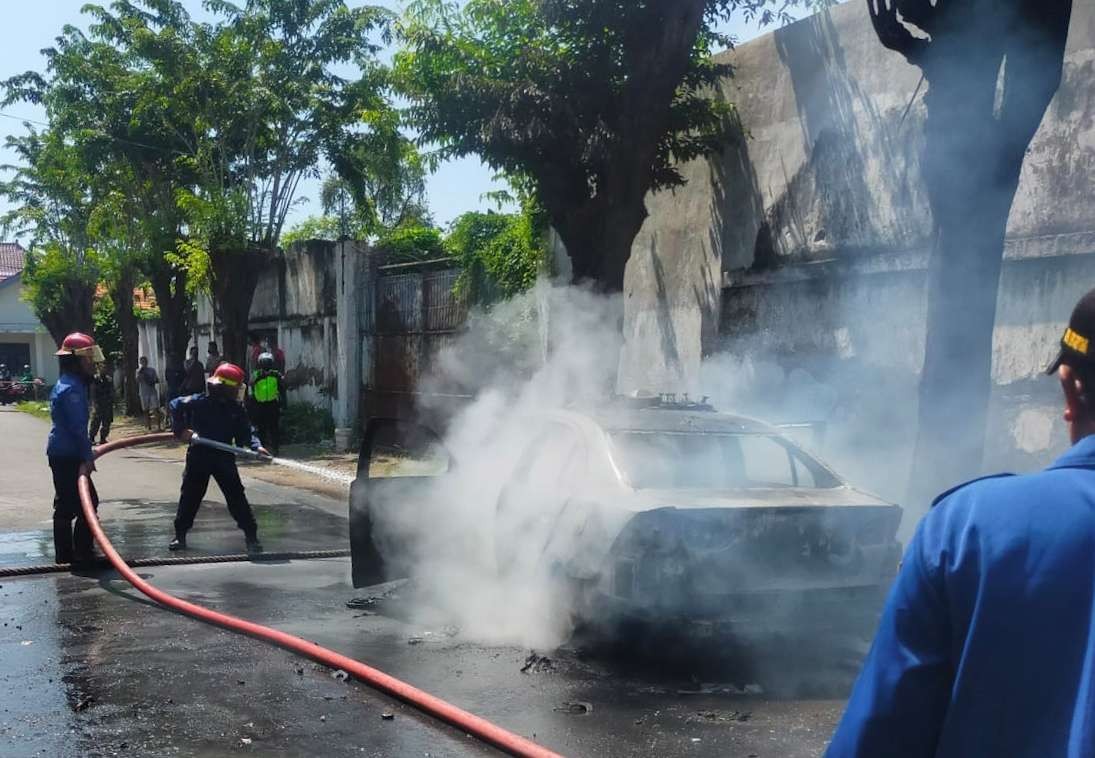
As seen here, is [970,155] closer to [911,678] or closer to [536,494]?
[536,494]

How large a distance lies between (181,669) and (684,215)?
892 cm

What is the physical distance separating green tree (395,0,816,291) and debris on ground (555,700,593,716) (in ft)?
22.5

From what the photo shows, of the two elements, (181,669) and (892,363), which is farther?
(892,363)

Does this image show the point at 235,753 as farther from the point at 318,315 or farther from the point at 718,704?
the point at 318,315

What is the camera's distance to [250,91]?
63.1 ft

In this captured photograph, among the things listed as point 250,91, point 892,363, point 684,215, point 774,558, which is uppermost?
point 250,91

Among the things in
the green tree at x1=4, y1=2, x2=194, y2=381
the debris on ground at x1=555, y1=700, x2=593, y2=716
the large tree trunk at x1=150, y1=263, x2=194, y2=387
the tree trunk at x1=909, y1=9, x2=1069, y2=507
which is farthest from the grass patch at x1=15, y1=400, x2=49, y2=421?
the debris on ground at x1=555, y1=700, x2=593, y2=716

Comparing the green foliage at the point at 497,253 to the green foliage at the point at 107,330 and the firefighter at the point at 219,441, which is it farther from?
the green foliage at the point at 107,330

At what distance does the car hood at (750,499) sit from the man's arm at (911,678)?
11.5 feet

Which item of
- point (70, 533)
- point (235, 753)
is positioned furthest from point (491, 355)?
point (235, 753)

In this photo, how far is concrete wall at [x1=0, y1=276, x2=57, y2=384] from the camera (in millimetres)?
56656

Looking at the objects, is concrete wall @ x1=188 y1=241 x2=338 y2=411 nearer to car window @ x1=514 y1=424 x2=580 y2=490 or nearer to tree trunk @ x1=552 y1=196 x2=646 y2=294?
tree trunk @ x1=552 y1=196 x2=646 y2=294

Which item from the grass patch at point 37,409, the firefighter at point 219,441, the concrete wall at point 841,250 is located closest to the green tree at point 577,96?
the concrete wall at point 841,250

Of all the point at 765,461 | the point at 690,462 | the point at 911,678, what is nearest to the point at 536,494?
the point at 690,462
